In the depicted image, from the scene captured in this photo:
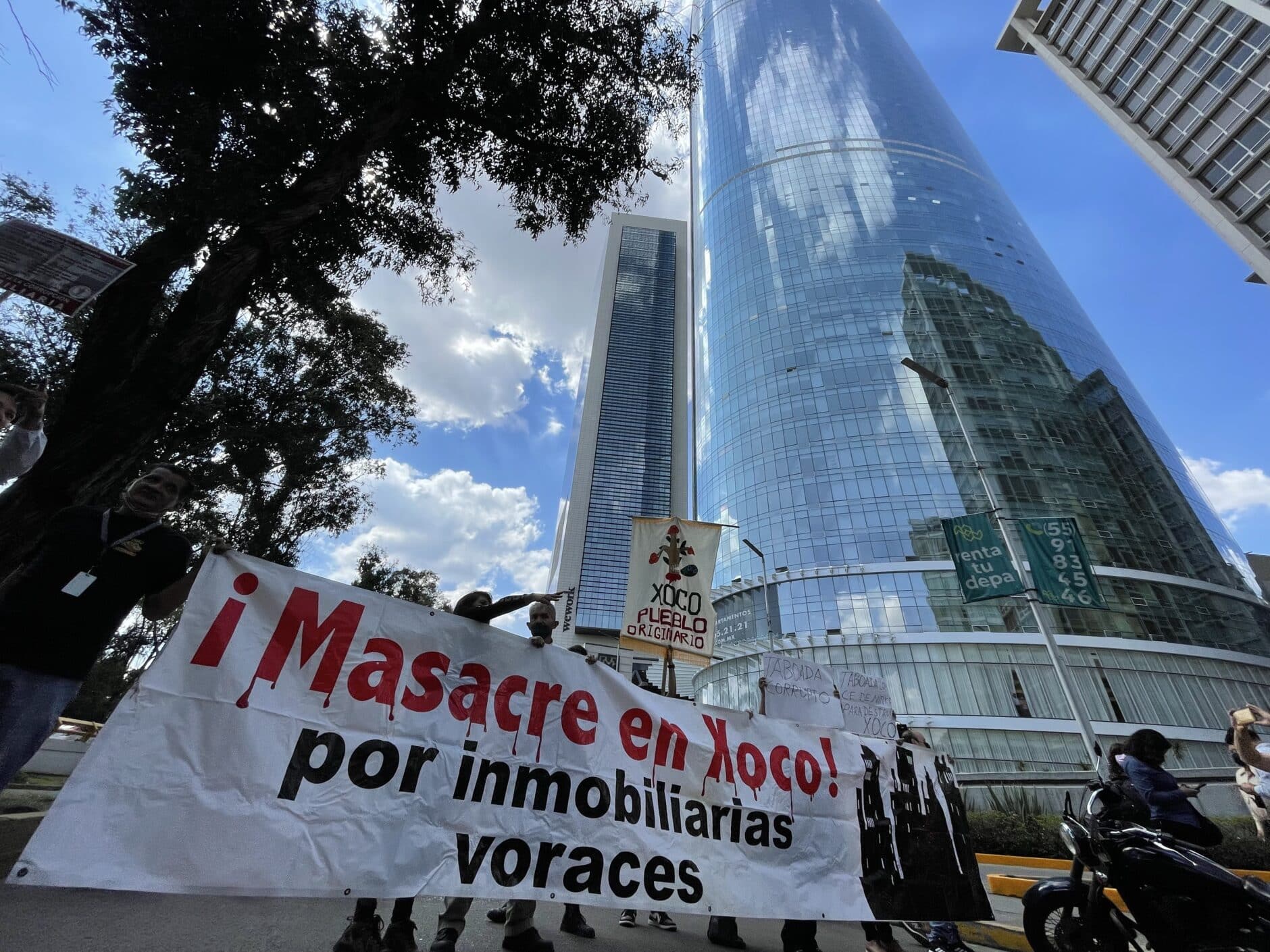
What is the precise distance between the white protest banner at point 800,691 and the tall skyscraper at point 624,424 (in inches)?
3360

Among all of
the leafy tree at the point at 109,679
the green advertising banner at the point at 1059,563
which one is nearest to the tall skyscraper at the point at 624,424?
the leafy tree at the point at 109,679

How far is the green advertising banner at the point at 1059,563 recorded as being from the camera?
10719 mm

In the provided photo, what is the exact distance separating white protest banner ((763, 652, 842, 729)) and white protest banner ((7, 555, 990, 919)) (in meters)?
1.76

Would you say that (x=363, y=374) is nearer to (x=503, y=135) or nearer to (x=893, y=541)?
(x=503, y=135)

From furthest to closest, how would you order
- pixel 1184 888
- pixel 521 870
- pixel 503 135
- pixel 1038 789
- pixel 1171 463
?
pixel 1171 463 → pixel 1038 789 → pixel 503 135 → pixel 1184 888 → pixel 521 870

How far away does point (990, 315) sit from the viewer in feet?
182

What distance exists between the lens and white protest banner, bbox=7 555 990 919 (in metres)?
2.26

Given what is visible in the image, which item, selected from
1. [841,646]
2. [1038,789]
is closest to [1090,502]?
[841,646]

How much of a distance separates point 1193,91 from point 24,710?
5767 cm

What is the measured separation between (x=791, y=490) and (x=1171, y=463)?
117 ft

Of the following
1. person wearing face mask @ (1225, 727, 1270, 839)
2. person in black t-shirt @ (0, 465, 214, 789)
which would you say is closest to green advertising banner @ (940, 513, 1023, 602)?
person wearing face mask @ (1225, 727, 1270, 839)

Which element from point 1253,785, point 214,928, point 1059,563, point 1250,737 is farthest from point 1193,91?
point 214,928

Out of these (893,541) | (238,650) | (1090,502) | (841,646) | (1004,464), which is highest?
(1004,464)

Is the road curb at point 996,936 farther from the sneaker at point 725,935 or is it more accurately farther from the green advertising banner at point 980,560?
the green advertising banner at point 980,560
